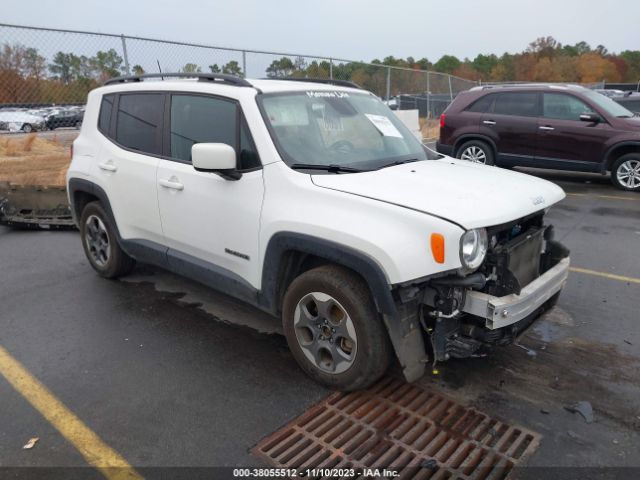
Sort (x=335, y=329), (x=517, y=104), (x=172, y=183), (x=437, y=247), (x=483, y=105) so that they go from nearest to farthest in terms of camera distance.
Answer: (x=437, y=247) < (x=335, y=329) < (x=172, y=183) < (x=517, y=104) < (x=483, y=105)

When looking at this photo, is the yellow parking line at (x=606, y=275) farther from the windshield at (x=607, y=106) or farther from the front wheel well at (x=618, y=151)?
the windshield at (x=607, y=106)

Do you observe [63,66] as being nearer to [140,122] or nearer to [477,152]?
[140,122]

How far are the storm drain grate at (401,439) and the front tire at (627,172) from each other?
26.6ft

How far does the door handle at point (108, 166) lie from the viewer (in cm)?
463

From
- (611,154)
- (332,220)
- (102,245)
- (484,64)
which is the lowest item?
(102,245)

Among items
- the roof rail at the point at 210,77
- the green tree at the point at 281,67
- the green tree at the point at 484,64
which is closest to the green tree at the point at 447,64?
the green tree at the point at 484,64

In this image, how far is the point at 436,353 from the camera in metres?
3.06

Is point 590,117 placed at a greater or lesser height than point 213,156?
greater

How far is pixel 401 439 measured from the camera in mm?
2912

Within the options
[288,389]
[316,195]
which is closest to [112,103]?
[316,195]

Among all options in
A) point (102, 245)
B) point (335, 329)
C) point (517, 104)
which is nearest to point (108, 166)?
point (102, 245)

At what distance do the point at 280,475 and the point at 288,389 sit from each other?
2.54 ft

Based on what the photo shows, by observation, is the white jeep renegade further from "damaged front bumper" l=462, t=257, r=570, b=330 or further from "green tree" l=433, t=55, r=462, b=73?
"green tree" l=433, t=55, r=462, b=73

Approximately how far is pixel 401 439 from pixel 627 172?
8.69 metres
